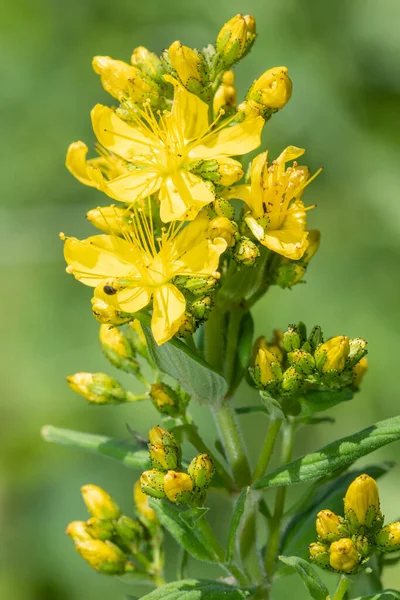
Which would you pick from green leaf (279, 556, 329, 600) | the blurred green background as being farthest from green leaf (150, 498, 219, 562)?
the blurred green background

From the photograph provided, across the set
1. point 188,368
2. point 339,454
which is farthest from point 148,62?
point 339,454

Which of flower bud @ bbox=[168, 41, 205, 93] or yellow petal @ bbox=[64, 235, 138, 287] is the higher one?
flower bud @ bbox=[168, 41, 205, 93]

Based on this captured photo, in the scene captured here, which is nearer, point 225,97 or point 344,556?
point 344,556

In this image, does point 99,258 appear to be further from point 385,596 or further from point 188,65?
point 385,596

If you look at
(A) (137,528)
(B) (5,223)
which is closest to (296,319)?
(B) (5,223)

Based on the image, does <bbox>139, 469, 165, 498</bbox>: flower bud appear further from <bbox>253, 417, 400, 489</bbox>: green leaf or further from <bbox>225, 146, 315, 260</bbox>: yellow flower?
<bbox>225, 146, 315, 260</bbox>: yellow flower

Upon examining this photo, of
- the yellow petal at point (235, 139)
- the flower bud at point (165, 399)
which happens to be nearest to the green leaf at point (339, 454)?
the flower bud at point (165, 399)

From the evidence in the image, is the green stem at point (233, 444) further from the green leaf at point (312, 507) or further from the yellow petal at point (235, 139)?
the yellow petal at point (235, 139)
